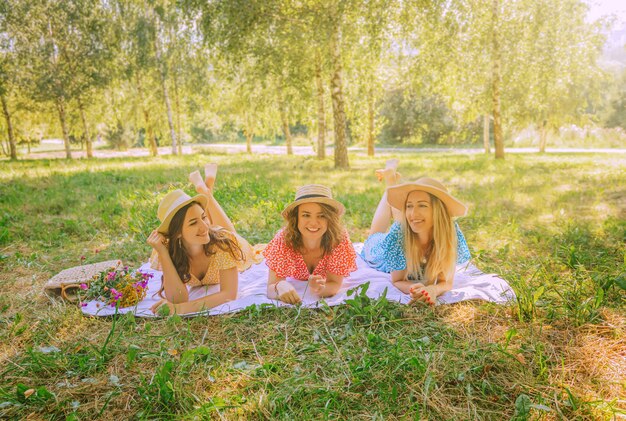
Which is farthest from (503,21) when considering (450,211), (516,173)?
(450,211)

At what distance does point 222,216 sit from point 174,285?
3.95ft

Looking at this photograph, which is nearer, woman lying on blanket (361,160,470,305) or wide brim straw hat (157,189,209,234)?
wide brim straw hat (157,189,209,234)

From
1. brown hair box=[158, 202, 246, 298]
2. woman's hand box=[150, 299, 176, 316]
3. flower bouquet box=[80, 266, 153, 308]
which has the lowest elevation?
woman's hand box=[150, 299, 176, 316]

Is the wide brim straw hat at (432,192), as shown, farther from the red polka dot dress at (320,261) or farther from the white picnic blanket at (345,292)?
the white picnic blanket at (345,292)

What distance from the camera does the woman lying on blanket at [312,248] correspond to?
3266mm

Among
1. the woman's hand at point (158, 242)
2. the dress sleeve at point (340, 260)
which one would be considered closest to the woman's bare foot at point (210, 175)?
the woman's hand at point (158, 242)

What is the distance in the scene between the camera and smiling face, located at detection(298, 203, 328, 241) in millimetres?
3264

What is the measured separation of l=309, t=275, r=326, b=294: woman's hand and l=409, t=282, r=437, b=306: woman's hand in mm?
716

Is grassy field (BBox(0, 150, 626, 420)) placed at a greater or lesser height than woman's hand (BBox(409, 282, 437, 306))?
lesser

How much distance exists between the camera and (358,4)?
888cm

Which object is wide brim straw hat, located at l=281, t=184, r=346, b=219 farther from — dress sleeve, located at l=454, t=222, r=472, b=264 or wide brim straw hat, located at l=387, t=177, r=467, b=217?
dress sleeve, located at l=454, t=222, r=472, b=264

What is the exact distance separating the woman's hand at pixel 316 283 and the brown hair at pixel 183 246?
63 centimetres

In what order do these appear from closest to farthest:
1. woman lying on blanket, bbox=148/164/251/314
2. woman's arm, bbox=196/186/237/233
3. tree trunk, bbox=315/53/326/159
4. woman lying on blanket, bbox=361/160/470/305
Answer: woman lying on blanket, bbox=148/164/251/314 → woman lying on blanket, bbox=361/160/470/305 → woman's arm, bbox=196/186/237/233 → tree trunk, bbox=315/53/326/159

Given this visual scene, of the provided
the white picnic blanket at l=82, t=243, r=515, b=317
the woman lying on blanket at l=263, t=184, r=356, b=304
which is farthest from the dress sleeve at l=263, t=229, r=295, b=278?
the white picnic blanket at l=82, t=243, r=515, b=317
